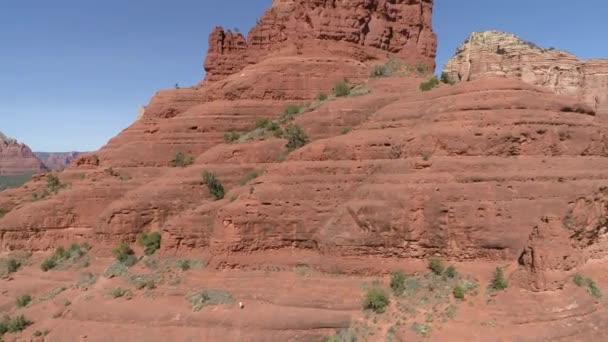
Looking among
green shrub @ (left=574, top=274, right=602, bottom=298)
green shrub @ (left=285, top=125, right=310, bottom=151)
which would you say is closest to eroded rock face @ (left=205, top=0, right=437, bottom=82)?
green shrub @ (left=285, top=125, right=310, bottom=151)

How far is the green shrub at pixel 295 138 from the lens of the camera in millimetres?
29000

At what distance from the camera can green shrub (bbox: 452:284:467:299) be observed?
1980 centimetres

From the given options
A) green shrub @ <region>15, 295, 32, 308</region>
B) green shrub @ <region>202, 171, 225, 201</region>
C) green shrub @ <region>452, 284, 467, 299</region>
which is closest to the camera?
green shrub @ <region>452, 284, 467, 299</region>

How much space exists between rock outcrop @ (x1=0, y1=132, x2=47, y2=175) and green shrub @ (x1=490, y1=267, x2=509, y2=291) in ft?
463

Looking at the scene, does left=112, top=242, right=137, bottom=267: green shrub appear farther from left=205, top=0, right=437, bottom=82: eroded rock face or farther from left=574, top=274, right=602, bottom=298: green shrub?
left=574, top=274, right=602, bottom=298: green shrub

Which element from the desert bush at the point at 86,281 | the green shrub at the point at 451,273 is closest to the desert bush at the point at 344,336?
the green shrub at the point at 451,273

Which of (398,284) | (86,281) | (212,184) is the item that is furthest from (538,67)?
(86,281)

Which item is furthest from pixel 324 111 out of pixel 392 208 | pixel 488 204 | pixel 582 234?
pixel 582 234

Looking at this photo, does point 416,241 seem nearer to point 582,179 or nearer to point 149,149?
point 582,179

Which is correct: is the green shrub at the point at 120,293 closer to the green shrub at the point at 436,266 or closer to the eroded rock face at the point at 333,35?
the green shrub at the point at 436,266

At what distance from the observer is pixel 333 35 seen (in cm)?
3891

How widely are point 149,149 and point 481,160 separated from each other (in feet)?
72.5

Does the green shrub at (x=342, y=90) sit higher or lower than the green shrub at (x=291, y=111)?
higher

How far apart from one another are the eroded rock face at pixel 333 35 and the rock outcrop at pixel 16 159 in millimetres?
113308
